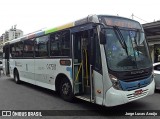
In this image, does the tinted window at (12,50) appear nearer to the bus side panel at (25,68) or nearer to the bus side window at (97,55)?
the bus side panel at (25,68)

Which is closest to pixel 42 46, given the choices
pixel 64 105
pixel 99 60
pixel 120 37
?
pixel 64 105

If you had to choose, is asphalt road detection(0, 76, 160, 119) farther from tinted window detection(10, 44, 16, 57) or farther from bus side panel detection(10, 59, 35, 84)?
tinted window detection(10, 44, 16, 57)

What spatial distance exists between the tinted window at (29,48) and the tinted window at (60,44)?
88.7 inches

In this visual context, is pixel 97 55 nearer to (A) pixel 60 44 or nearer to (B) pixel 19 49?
(A) pixel 60 44

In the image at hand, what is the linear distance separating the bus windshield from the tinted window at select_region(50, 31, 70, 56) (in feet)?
6.43

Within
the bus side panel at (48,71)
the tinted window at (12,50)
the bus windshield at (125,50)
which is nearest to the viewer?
the bus windshield at (125,50)

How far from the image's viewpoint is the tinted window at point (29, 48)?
10.9 m

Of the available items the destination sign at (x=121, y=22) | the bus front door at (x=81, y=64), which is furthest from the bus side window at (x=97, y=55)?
the bus front door at (x=81, y=64)

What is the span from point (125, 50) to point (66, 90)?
2.83m

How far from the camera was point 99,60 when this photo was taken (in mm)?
6301

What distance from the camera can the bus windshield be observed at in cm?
629

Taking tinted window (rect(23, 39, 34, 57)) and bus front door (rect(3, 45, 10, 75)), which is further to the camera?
bus front door (rect(3, 45, 10, 75))

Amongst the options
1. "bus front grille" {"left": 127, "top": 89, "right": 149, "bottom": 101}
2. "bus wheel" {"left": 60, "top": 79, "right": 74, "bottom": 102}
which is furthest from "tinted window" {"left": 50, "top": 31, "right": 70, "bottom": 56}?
"bus front grille" {"left": 127, "top": 89, "right": 149, "bottom": 101}

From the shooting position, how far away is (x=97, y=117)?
6254 mm
